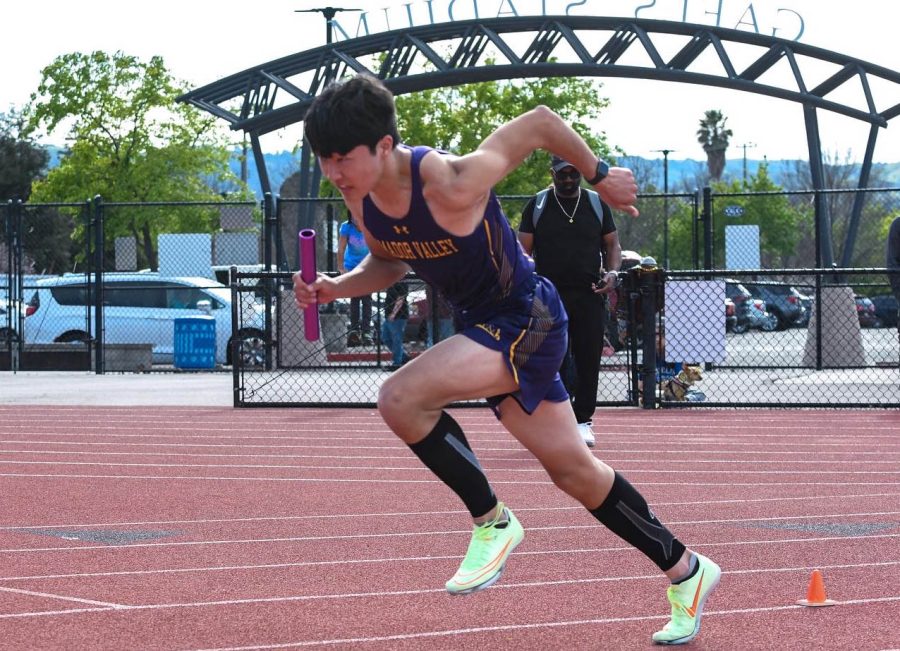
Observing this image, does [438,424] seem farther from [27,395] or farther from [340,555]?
[27,395]

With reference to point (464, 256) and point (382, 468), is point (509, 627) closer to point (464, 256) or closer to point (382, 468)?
point (464, 256)

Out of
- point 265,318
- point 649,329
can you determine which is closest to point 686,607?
point 649,329

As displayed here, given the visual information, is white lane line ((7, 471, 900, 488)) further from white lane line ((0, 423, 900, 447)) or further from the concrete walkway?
the concrete walkway

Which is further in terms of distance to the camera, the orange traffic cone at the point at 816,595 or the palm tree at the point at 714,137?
the palm tree at the point at 714,137

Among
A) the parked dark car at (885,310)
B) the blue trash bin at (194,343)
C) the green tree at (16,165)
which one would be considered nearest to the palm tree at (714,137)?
the green tree at (16,165)

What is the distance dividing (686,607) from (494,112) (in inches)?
1684

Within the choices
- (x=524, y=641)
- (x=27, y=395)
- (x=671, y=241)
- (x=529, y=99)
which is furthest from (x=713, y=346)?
(x=671, y=241)

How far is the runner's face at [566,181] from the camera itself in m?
9.37

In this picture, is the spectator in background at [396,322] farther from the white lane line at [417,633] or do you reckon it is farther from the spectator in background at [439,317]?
the white lane line at [417,633]

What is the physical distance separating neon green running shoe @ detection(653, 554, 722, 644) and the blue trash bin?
17.3 metres

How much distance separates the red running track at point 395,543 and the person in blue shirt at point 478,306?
0.33 metres

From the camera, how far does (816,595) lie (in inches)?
195

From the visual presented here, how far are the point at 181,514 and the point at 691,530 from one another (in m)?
2.55

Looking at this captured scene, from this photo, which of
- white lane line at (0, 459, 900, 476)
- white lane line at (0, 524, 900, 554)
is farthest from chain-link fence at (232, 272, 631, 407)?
white lane line at (0, 524, 900, 554)
